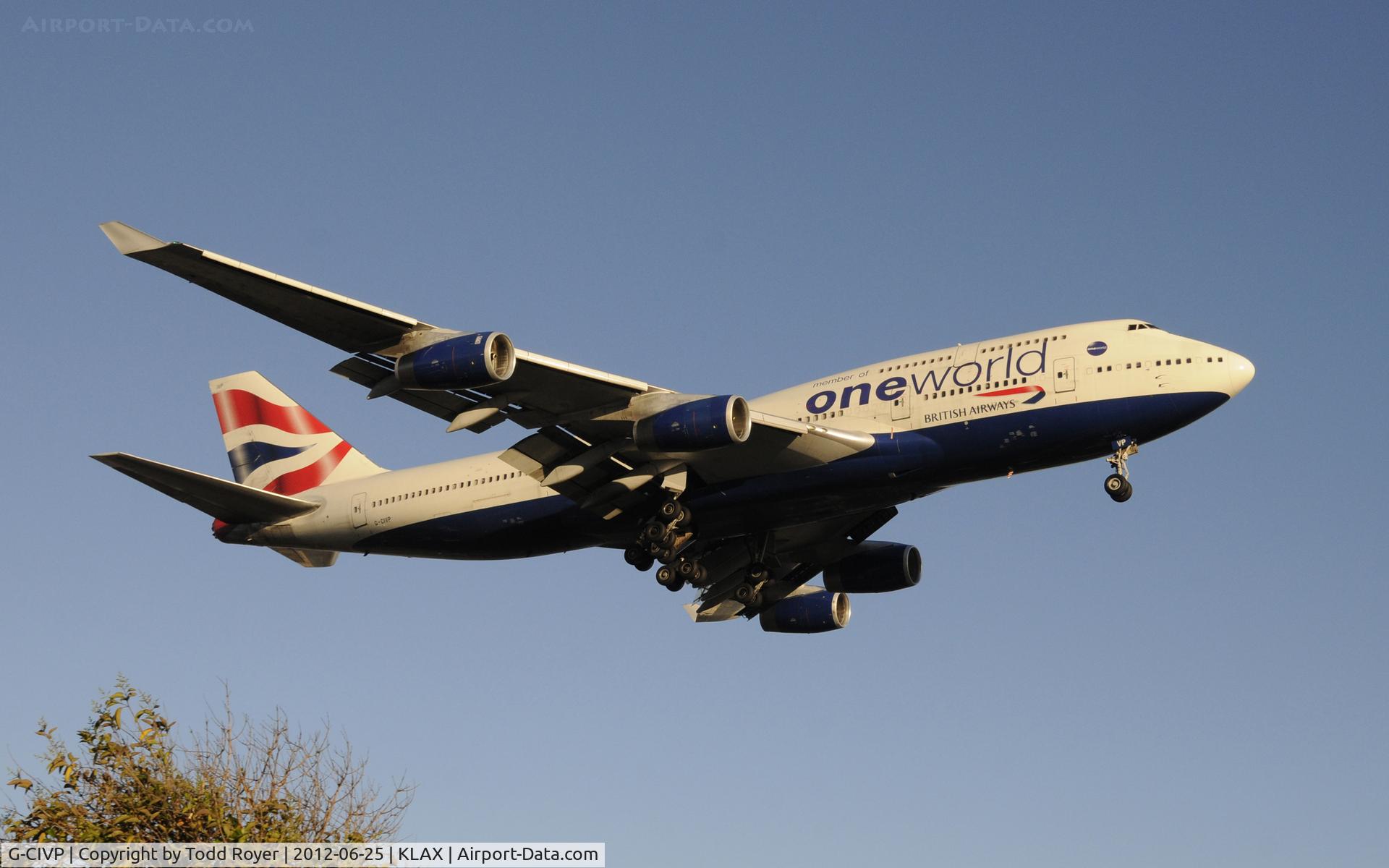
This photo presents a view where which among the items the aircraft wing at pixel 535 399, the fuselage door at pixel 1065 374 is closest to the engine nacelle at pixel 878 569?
the aircraft wing at pixel 535 399

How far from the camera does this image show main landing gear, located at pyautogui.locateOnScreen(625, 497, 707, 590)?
118ft

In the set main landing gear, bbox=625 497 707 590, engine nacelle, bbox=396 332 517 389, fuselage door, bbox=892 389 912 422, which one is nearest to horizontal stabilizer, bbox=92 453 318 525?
engine nacelle, bbox=396 332 517 389

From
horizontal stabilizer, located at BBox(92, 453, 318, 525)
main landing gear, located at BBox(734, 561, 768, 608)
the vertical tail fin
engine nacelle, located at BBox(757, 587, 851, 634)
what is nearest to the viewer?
horizontal stabilizer, located at BBox(92, 453, 318, 525)

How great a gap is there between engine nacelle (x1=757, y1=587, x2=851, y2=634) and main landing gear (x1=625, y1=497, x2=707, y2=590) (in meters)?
8.07

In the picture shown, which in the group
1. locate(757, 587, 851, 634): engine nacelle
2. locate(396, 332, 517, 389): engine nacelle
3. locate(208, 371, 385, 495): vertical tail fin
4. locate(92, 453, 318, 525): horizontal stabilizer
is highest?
locate(208, 371, 385, 495): vertical tail fin

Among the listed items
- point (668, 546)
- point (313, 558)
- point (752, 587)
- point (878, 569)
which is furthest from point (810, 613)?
point (313, 558)

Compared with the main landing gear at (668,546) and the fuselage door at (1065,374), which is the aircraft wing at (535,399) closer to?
the main landing gear at (668,546)

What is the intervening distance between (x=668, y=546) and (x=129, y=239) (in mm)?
13919

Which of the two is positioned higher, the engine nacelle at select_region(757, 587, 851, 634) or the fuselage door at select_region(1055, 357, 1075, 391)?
the fuselage door at select_region(1055, 357, 1075, 391)

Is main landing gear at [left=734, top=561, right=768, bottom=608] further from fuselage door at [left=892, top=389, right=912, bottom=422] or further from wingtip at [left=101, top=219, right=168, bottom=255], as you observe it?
wingtip at [left=101, top=219, right=168, bottom=255]

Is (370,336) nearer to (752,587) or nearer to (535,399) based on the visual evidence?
(535,399)

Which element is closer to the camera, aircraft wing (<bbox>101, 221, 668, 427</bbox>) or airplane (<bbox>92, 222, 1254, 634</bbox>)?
aircraft wing (<bbox>101, 221, 668, 427</bbox>)

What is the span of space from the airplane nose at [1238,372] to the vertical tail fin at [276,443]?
929 inches

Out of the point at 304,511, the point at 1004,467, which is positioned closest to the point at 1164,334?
the point at 1004,467
